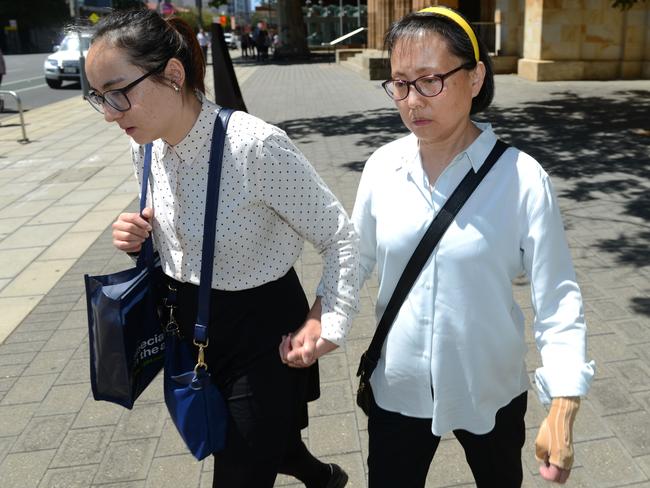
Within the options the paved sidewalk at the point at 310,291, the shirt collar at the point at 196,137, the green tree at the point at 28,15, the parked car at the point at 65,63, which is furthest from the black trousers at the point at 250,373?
the green tree at the point at 28,15

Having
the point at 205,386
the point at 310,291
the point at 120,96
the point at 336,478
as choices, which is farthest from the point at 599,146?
the point at 120,96

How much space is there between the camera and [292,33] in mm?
35094

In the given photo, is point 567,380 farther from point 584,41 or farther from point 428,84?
point 584,41

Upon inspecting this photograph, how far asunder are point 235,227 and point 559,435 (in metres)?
0.96

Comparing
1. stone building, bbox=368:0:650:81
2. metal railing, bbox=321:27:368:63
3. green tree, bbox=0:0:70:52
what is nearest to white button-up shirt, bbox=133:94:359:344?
stone building, bbox=368:0:650:81

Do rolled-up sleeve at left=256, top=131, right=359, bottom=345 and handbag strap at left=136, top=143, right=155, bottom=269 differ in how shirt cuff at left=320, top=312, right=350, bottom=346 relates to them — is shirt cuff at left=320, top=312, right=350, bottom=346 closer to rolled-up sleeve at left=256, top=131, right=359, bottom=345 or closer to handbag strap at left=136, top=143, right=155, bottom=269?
rolled-up sleeve at left=256, top=131, right=359, bottom=345

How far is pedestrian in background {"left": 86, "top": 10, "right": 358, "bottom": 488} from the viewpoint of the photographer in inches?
66.7

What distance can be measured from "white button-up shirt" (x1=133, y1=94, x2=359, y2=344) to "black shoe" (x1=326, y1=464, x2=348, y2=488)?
93cm

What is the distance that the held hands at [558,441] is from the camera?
4.99 feet

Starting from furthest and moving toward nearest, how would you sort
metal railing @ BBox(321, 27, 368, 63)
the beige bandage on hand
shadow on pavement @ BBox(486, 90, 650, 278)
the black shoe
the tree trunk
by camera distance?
the tree trunk
metal railing @ BBox(321, 27, 368, 63)
shadow on pavement @ BBox(486, 90, 650, 278)
the black shoe
the beige bandage on hand

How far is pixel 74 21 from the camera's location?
223 centimetres

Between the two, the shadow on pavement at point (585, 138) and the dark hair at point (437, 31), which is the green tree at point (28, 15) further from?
the dark hair at point (437, 31)

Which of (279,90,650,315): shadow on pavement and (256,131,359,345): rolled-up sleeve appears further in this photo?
(279,90,650,315): shadow on pavement

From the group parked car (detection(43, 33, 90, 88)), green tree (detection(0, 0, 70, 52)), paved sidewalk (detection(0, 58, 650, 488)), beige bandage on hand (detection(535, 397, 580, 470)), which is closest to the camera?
beige bandage on hand (detection(535, 397, 580, 470))
